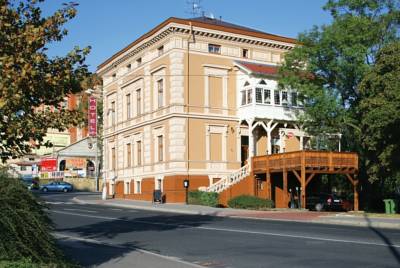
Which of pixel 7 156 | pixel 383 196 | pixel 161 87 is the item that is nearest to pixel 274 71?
pixel 161 87

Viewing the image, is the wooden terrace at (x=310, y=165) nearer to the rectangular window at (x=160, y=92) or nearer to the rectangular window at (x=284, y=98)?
the rectangular window at (x=284, y=98)

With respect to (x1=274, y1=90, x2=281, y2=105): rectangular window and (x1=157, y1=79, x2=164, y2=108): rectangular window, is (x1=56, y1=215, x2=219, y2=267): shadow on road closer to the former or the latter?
(x1=157, y1=79, x2=164, y2=108): rectangular window

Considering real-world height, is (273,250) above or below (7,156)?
below

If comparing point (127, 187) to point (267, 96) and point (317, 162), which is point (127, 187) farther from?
point (317, 162)

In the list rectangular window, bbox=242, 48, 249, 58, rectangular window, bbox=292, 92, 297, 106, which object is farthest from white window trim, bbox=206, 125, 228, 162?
rectangular window, bbox=242, 48, 249, 58

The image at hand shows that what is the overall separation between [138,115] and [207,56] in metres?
8.58

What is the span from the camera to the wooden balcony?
3791 cm

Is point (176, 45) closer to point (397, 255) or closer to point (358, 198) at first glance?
point (358, 198)

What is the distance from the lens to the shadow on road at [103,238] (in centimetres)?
1246

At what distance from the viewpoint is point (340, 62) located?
125ft

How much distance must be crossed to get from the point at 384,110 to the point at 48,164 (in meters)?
71.0

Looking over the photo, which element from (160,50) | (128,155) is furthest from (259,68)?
(128,155)

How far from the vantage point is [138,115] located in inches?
1970

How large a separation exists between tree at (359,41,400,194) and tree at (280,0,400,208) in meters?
2.49
